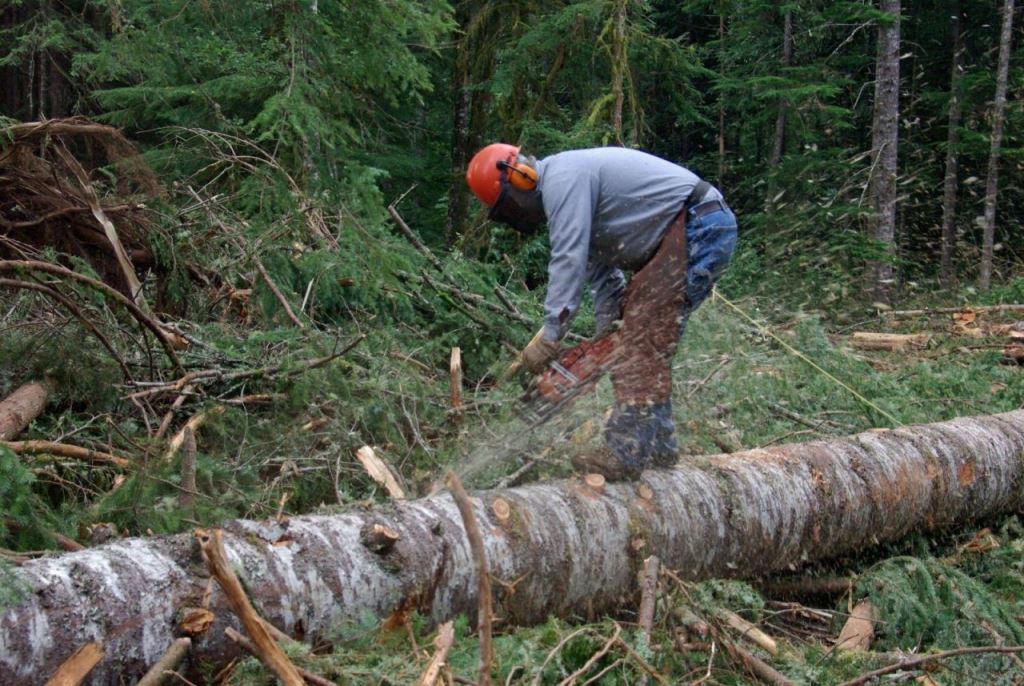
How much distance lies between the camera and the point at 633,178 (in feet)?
14.4

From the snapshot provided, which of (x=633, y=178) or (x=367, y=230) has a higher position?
(x=633, y=178)

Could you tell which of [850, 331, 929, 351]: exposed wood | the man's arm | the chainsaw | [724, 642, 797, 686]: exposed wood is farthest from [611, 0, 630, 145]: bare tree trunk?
[724, 642, 797, 686]: exposed wood

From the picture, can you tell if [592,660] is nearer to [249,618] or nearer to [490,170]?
[249,618]

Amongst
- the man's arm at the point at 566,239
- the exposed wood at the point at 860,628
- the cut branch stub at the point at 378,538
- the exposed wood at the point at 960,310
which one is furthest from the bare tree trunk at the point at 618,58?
the cut branch stub at the point at 378,538

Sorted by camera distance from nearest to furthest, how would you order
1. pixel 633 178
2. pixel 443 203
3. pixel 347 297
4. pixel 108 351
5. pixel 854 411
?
pixel 633 178, pixel 108 351, pixel 854 411, pixel 347 297, pixel 443 203

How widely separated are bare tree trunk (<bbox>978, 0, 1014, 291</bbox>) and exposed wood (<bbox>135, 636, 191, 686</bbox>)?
524 inches

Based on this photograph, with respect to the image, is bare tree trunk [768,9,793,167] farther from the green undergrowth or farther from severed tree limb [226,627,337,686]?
severed tree limb [226,627,337,686]

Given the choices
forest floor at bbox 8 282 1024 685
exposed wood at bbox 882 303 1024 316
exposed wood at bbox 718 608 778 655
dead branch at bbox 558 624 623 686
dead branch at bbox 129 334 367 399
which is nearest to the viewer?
dead branch at bbox 558 624 623 686

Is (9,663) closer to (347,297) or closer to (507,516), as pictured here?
(507,516)

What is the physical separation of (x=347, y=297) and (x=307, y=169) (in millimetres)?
989

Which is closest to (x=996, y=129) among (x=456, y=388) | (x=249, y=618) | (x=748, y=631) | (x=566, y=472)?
(x=456, y=388)

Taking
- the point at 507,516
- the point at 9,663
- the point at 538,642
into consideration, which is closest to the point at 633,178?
the point at 507,516

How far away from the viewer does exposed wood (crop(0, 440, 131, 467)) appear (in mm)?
4164

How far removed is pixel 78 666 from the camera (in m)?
2.47
